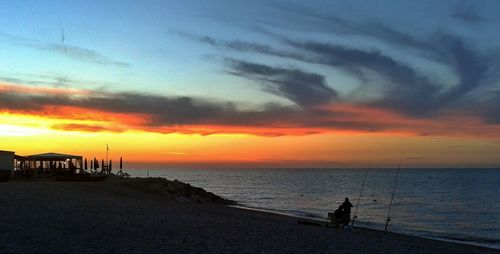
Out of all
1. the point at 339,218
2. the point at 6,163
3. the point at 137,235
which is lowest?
the point at 6,163

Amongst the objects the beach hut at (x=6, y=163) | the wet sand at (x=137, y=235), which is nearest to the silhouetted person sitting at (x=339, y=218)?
the wet sand at (x=137, y=235)

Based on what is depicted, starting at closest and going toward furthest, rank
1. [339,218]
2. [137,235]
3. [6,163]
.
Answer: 1. [137,235]
2. [339,218]
3. [6,163]

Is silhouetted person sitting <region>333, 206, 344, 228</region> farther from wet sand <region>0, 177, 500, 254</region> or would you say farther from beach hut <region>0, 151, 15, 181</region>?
beach hut <region>0, 151, 15, 181</region>

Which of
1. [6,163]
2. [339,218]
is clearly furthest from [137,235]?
[6,163]

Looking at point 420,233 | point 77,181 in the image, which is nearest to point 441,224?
point 420,233

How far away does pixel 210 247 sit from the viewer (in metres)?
12.6

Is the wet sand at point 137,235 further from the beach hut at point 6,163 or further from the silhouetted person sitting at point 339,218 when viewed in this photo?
the beach hut at point 6,163

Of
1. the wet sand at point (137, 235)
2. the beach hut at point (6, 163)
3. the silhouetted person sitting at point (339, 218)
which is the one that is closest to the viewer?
the wet sand at point (137, 235)

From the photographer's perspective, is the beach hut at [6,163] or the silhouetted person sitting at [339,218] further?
the beach hut at [6,163]

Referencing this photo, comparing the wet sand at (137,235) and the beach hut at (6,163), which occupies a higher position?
the wet sand at (137,235)

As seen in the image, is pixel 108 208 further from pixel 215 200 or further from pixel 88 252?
pixel 215 200

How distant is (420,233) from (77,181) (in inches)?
1091

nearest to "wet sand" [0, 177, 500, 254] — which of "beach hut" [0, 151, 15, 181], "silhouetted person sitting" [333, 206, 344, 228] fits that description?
"silhouetted person sitting" [333, 206, 344, 228]

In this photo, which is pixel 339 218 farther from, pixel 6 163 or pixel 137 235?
pixel 6 163
